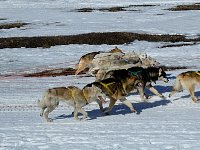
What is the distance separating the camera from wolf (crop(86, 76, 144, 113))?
8.88m

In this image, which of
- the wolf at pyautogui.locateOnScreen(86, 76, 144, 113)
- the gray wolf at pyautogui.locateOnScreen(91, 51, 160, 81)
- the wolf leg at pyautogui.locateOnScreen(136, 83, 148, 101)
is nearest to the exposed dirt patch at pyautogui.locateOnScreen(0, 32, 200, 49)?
the gray wolf at pyautogui.locateOnScreen(91, 51, 160, 81)

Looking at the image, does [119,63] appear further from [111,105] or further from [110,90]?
[110,90]

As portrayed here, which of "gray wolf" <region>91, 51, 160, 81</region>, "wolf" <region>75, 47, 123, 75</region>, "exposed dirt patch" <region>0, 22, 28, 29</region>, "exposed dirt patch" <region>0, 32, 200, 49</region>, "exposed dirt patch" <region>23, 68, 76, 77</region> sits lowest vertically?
"exposed dirt patch" <region>0, 22, 28, 29</region>

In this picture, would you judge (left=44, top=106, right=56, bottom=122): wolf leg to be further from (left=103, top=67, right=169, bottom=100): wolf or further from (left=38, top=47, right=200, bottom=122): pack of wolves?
(left=103, top=67, right=169, bottom=100): wolf

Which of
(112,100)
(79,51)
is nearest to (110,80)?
(112,100)

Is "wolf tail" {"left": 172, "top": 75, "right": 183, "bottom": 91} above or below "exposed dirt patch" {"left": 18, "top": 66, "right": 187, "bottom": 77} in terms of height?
above

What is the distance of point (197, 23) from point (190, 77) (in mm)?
23424

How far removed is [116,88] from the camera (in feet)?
29.9

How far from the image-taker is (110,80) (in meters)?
9.15

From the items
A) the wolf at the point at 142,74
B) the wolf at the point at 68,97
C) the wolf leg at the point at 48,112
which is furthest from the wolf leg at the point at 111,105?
the wolf leg at the point at 48,112

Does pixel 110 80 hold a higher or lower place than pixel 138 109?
higher

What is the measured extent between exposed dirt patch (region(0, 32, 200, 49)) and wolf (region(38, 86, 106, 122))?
15768 mm

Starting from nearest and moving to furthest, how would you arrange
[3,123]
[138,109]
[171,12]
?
1. [3,123]
2. [138,109]
3. [171,12]

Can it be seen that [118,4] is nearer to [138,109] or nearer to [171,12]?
[171,12]
